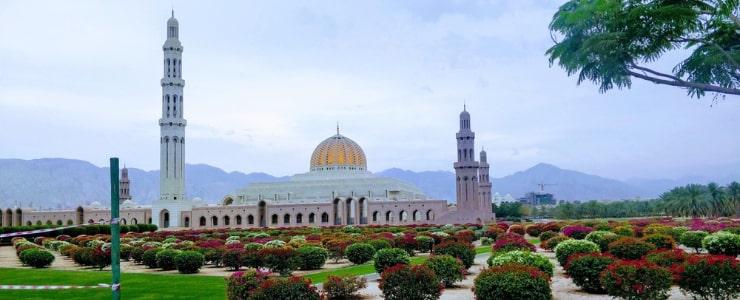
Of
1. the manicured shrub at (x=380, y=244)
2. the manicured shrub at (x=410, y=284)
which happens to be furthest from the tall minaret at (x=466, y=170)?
the manicured shrub at (x=410, y=284)

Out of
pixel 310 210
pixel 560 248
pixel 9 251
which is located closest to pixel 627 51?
pixel 560 248

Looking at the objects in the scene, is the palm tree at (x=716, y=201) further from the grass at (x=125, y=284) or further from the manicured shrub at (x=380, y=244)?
the grass at (x=125, y=284)

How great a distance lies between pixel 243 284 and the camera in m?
10.8

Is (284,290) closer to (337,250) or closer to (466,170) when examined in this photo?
(337,250)

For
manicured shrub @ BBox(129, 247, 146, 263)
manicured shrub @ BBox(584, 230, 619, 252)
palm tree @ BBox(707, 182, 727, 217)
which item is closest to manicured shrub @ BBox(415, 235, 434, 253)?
manicured shrub @ BBox(584, 230, 619, 252)

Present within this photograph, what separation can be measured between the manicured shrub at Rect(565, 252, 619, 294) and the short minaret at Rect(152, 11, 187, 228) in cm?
5399

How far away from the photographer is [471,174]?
193 feet

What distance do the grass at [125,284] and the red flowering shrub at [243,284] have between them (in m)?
2.02

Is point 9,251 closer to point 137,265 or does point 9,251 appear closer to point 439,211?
point 137,265

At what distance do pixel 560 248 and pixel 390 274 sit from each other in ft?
19.5

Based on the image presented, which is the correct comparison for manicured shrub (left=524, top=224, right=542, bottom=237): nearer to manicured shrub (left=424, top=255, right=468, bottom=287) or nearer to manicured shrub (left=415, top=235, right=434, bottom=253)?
manicured shrub (left=415, top=235, right=434, bottom=253)

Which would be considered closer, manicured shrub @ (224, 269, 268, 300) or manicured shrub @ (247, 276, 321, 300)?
manicured shrub @ (247, 276, 321, 300)

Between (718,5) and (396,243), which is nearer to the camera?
(718,5)

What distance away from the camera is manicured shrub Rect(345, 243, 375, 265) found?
768 inches
